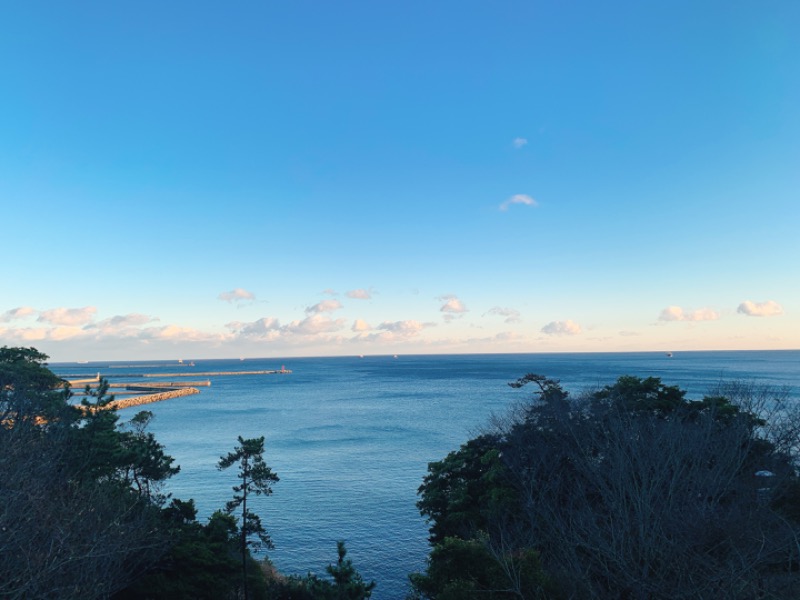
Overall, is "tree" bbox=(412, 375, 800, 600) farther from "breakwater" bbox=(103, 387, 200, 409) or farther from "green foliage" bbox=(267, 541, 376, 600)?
"breakwater" bbox=(103, 387, 200, 409)

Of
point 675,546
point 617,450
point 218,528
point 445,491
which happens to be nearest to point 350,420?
point 445,491

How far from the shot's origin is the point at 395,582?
2619cm

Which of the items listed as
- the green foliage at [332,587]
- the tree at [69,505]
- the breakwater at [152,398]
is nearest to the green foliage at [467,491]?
the green foliage at [332,587]

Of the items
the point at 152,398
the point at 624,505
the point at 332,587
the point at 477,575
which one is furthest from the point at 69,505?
the point at 152,398

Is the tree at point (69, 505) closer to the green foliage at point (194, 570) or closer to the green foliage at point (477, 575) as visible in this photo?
the green foliage at point (194, 570)

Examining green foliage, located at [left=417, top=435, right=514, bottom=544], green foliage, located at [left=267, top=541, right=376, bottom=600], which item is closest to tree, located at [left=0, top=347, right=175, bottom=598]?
green foliage, located at [left=267, top=541, right=376, bottom=600]

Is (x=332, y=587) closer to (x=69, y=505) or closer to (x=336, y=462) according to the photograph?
(x=69, y=505)

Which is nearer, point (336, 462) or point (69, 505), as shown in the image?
point (69, 505)

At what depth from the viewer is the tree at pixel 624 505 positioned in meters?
11.3

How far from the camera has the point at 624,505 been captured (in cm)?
1472

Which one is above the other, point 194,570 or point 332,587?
point 194,570

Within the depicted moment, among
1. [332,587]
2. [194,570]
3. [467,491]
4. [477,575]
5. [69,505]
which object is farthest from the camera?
[467,491]

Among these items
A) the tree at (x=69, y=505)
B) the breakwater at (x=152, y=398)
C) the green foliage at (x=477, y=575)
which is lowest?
the breakwater at (x=152, y=398)

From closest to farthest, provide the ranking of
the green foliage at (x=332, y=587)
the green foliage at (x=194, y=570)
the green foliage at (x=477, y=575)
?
the green foliage at (x=477, y=575) < the green foliage at (x=332, y=587) < the green foliage at (x=194, y=570)
